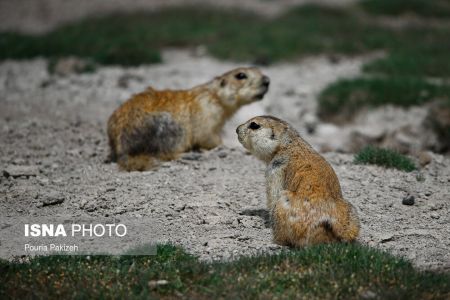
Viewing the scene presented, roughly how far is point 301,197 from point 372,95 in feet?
23.9

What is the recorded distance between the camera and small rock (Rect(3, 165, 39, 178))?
852 centimetres

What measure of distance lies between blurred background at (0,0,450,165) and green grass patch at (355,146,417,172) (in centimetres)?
45

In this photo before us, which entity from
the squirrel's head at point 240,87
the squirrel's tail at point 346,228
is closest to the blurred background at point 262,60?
the squirrel's head at point 240,87

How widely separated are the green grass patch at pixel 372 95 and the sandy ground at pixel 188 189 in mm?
1134

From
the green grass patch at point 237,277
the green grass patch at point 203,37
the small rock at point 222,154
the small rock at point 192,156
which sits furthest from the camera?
the green grass patch at point 203,37

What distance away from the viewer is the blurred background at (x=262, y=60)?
12.4 metres

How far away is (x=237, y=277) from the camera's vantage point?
5598mm

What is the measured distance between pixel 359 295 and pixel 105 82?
30.0ft

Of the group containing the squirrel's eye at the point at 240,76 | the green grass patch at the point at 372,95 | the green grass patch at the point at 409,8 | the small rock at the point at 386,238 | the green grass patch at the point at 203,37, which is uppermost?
the green grass patch at the point at 409,8

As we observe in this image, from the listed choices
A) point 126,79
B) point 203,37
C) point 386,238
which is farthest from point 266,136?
point 203,37

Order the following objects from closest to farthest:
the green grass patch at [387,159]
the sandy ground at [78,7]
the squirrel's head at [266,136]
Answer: the squirrel's head at [266,136], the green grass patch at [387,159], the sandy ground at [78,7]

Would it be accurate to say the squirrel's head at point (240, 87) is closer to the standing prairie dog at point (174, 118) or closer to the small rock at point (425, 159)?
the standing prairie dog at point (174, 118)

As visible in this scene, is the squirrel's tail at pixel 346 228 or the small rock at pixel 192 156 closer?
the squirrel's tail at pixel 346 228

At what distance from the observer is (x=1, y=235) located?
6.82 metres
